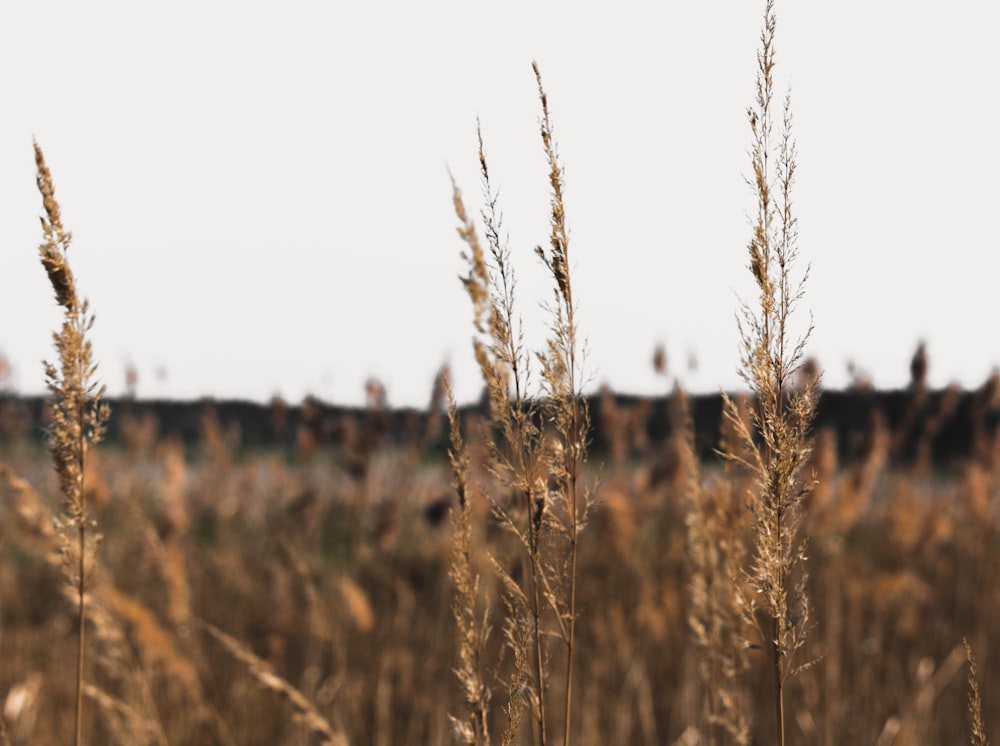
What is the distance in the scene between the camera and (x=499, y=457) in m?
0.96

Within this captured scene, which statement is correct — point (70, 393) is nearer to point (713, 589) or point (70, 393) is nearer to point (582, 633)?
point (713, 589)

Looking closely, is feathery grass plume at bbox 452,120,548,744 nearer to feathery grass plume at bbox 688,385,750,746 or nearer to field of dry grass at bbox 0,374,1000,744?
feathery grass plume at bbox 688,385,750,746

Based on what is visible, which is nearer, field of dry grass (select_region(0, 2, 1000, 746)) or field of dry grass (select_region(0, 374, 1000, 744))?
field of dry grass (select_region(0, 2, 1000, 746))

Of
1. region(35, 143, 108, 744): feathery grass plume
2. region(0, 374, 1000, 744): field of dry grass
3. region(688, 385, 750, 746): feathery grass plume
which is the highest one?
region(35, 143, 108, 744): feathery grass plume

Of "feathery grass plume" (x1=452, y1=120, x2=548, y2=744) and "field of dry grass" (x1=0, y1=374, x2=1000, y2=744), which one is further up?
"feathery grass plume" (x1=452, y1=120, x2=548, y2=744)

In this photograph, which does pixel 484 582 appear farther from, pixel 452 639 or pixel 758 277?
pixel 758 277

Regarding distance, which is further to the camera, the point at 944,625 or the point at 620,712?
the point at 944,625

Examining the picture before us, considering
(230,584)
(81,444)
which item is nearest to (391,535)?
(230,584)

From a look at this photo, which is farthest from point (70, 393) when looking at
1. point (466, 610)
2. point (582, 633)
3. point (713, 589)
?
point (582, 633)

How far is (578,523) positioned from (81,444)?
55cm

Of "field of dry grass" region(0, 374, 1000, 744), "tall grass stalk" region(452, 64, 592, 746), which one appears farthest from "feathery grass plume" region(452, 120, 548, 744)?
"field of dry grass" region(0, 374, 1000, 744)

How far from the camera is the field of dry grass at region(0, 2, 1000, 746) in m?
0.95

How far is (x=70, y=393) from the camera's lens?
1034mm

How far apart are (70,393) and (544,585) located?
55 cm
